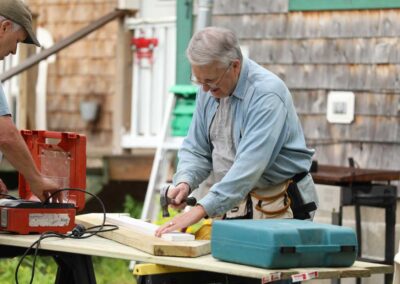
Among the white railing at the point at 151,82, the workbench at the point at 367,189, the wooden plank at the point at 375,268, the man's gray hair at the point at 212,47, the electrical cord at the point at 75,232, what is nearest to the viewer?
the wooden plank at the point at 375,268

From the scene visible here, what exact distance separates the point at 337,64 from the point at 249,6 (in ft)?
3.24

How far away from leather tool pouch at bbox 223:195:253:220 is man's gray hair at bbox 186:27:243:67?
0.64 m

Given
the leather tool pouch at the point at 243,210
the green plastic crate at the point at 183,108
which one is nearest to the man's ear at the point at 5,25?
the leather tool pouch at the point at 243,210

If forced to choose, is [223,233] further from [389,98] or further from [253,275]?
[389,98]

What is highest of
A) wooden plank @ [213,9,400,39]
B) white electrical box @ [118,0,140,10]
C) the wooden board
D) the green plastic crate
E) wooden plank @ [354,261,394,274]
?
white electrical box @ [118,0,140,10]

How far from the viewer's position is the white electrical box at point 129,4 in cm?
1166

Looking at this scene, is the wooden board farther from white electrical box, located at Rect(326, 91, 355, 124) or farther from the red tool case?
white electrical box, located at Rect(326, 91, 355, 124)

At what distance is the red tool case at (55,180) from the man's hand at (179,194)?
512 mm

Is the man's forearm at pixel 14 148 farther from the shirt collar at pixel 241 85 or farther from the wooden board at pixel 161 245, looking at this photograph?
the shirt collar at pixel 241 85

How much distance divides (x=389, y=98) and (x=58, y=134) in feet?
12.5

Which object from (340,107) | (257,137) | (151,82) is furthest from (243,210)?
(151,82)

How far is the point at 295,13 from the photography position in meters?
9.62

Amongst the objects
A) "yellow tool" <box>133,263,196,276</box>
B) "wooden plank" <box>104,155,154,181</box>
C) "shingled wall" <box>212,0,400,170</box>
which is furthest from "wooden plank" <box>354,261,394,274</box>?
"wooden plank" <box>104,155,154,181</box>

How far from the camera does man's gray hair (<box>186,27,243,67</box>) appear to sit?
5.08m
